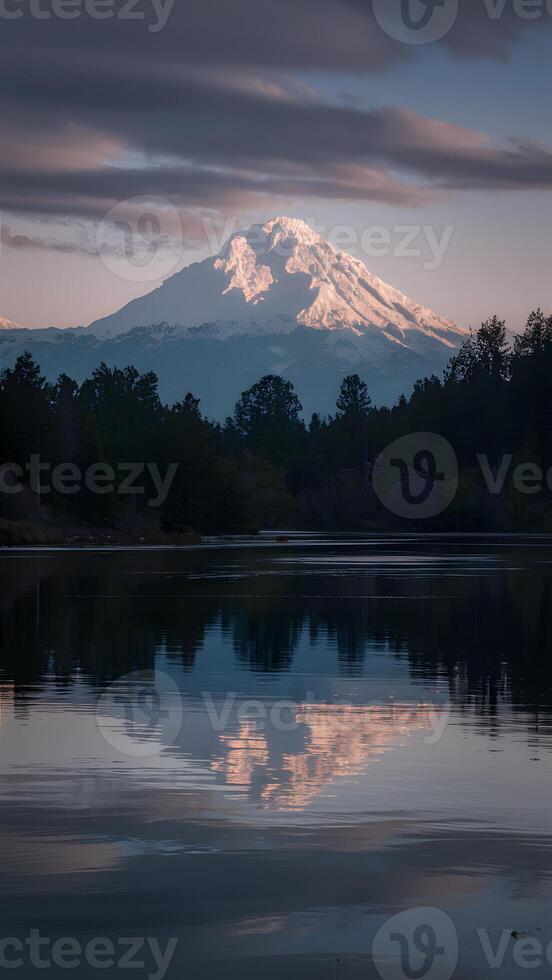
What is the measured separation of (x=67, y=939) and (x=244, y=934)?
1399 mm

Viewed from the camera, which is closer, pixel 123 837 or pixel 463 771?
pixel 123 837

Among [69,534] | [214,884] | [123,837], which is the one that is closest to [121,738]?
[123,837]

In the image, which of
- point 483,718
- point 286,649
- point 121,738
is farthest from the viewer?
point 286,649

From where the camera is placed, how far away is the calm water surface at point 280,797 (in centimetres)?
1233

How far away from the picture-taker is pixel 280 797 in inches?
701

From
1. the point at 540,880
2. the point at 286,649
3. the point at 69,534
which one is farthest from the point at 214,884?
the point at 69,534

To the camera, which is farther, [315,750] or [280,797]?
[315,750]

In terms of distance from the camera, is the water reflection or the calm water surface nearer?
the calm water surface

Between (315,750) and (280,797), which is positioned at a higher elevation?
(280,797)

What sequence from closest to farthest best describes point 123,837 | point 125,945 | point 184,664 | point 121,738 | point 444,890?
point 125,945, point 444,890, point 123,837, point 121,738, point 184,664

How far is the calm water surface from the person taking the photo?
485 inches

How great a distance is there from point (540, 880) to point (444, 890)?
974 mm

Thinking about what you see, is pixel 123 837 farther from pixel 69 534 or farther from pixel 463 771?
pixel 69 534

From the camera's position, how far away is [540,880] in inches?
549
